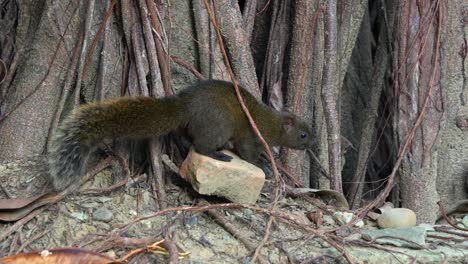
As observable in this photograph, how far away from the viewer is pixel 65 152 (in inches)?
130

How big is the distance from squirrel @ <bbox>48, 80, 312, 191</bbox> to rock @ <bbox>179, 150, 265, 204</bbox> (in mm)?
152

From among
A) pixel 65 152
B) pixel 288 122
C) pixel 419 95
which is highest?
pixel 419 95

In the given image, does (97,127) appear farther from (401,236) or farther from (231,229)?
(401,236)

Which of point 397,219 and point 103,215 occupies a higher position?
point 103,215

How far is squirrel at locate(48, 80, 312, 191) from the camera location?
332cm

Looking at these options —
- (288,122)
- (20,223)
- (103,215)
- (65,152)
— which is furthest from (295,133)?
(20,223)

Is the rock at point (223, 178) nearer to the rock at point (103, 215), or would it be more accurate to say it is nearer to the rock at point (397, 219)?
the rock at point (103, 215)

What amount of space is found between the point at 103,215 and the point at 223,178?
2.17 ft

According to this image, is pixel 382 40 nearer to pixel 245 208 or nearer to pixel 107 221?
pixel 245 208

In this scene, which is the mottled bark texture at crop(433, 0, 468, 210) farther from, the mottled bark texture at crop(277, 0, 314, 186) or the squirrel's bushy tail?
the squirrel's bushy tail

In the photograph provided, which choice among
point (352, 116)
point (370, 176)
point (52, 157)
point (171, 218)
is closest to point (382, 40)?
point (352, 116)

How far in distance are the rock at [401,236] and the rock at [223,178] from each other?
0.69m

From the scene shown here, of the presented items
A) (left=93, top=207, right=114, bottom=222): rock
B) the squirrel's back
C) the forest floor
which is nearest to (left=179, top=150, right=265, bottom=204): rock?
the forest floor

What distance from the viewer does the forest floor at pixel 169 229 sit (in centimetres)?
321
